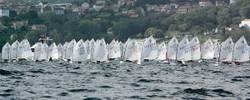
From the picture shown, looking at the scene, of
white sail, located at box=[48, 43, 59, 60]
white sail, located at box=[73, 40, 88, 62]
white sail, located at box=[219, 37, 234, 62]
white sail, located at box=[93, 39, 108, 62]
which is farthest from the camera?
white sail, located at box=[48, 43, 59, 60]

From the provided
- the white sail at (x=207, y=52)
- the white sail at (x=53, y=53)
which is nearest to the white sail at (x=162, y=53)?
the white sail at (x=207, y=52)

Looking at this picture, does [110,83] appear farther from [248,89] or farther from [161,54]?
[161,54]

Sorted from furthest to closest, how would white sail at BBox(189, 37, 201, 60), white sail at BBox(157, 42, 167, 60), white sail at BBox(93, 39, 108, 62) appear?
white sail at BBox(157, 42, 167, 60) → white sail at BBox(189, 37, 201, 60) → white sail at BBox(93, 39, 108, 62)

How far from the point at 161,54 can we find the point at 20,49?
25.5 meters

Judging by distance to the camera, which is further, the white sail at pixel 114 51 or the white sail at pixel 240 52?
the white sail at pixel 114 51

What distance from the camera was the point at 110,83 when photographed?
208ft

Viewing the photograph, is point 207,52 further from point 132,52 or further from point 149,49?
point 132,52

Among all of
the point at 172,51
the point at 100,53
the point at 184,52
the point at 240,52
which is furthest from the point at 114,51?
the point at 240,52

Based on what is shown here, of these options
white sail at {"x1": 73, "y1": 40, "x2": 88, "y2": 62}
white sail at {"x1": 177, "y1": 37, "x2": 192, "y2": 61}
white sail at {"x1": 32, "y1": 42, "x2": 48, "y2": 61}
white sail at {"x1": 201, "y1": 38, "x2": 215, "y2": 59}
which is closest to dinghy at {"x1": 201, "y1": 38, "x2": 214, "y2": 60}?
white sail at {"x1": 201, "y1": 38, "x2": 215, "y2": 59}

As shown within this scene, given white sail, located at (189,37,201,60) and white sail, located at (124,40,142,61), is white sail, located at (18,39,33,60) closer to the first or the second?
white sail, located at (124,40,142,61)

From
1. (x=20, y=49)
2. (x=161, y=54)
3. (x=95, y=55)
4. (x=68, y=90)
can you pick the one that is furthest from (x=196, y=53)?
(x=68, y=90)

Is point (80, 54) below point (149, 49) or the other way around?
below

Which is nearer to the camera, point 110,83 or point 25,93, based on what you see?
point 25,93

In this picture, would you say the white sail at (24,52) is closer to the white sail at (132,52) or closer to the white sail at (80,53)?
the white sail at (80,53)
